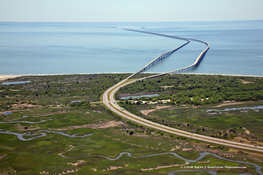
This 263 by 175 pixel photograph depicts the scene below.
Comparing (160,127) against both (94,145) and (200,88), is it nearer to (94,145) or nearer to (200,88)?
(94,145)

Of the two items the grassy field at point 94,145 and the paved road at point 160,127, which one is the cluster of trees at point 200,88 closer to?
the paved road at point 160,127

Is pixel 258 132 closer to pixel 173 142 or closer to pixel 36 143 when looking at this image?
pixel 173 142

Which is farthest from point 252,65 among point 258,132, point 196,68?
point 258,132

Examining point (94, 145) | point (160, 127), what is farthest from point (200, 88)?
point (94, 145)

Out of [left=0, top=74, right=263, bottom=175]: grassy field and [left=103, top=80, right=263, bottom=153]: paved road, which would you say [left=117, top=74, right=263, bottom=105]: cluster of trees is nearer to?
[left=103, top=80, right=263, bottom=153]: paved road

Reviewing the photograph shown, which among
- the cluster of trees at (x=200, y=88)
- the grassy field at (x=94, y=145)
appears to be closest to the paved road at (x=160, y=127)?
the grassy field at (x=94, y=145)

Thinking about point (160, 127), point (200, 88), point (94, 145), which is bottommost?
point (94, 145)
